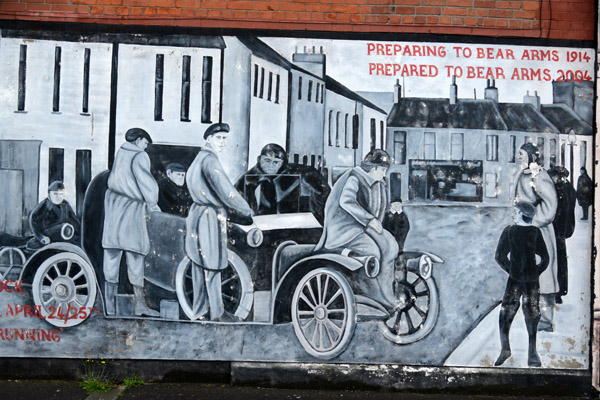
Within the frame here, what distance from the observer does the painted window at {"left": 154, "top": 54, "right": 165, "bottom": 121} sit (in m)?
5.57

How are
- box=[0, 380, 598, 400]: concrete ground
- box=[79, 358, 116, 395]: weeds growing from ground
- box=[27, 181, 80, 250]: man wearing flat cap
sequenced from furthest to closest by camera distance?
box=[27, 181, 80, 250]: man wearing flat cap → box=[79, 358, 116, 395]: weeds growing from ground → box=[0, 380, 598, 400]: concrete ground

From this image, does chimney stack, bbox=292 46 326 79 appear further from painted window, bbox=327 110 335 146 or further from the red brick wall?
painted window, bbox=327 110 335 146

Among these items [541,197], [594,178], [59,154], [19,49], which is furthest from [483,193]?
[19,49]

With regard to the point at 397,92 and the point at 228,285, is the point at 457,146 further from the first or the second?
the point at 228,285

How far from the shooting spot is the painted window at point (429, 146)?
5652 millimetres

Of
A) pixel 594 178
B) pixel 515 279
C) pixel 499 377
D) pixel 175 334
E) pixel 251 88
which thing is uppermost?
pixel 251 88

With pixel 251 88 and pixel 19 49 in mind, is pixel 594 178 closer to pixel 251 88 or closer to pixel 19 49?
pixel 251 88

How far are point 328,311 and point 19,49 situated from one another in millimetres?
3929

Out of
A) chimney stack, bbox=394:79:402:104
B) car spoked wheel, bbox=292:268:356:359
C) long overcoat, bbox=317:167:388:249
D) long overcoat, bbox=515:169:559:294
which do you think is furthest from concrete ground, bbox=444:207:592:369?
chimney stack, bbox=394:79:402:104

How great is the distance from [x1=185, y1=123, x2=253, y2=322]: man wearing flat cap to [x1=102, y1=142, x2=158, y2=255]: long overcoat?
412mm

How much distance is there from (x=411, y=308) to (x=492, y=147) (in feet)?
5.80

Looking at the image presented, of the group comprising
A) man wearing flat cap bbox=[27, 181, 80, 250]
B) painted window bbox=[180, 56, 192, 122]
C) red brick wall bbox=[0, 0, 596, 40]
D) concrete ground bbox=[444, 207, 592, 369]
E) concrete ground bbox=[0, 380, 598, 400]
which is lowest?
concrete ground bbox=[0, 380, 598, 400]

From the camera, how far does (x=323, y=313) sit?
5.60 metres

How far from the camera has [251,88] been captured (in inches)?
220
